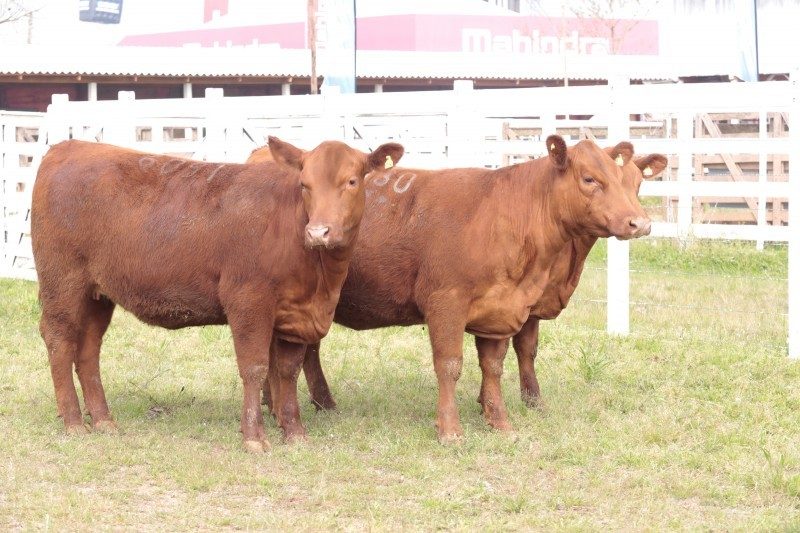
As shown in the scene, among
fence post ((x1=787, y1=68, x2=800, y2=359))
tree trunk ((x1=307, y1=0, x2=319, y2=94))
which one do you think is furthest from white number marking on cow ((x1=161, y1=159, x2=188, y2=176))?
tree trunk ((x1=307, y1=0, x2=319, y2=94))

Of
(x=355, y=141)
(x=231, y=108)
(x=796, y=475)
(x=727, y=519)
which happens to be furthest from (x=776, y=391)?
(x=231, y=108)

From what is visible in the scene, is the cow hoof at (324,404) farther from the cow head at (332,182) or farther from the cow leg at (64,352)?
the cow head at (332,182)

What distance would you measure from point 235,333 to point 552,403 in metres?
2.26

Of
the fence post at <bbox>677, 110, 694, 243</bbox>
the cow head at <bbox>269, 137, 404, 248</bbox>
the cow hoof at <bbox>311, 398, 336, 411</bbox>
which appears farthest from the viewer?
the fence post at <bbox>677, 110, 694, 243</bbox>

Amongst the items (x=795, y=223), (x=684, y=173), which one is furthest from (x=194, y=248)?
(x=684, y=173)

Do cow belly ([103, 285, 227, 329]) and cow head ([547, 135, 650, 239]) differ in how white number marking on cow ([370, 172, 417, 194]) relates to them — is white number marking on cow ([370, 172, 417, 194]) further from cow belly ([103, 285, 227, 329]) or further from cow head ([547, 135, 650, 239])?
cow belly ([103, 285, 227, 329])

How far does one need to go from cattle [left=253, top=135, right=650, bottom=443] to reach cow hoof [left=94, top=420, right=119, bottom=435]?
0.97 m

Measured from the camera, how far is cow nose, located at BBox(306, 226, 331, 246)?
620 cm

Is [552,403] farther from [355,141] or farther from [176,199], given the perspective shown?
[355,141]

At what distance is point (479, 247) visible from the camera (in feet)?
22.9

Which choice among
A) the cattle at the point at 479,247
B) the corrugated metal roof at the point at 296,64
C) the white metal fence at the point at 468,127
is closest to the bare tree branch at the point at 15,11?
the corrugated metal roof at the point at 296,64

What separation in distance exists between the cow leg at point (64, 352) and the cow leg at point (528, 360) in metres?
2.75

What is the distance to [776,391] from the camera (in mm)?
7996

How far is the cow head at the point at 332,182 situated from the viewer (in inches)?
249
